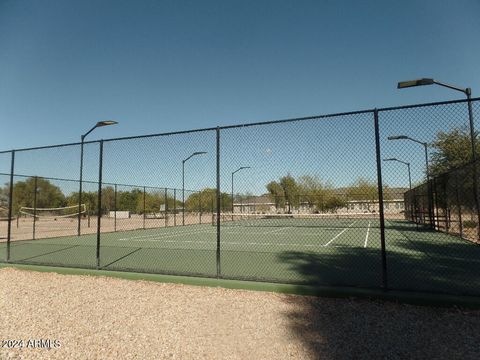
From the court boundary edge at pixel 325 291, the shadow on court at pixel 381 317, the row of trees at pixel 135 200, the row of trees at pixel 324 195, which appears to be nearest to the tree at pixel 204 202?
the row of trees at pixel 135 200

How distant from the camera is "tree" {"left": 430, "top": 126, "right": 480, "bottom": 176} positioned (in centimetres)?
1832

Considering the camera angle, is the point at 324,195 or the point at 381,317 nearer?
the point at 381,317

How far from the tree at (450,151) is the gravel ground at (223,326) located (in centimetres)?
1694

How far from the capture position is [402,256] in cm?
888

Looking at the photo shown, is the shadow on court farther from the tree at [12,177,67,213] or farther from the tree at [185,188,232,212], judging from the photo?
the tree at [185,188,232,212]

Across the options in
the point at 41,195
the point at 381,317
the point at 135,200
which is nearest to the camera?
the point at 381,317

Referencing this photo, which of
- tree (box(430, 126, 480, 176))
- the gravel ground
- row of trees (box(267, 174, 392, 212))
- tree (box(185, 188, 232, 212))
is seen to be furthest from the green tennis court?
tree (box(185, 188, 232, 212))

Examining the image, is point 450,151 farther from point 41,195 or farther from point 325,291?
point 41,195

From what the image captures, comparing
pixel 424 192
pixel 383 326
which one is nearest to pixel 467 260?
pixel 383 326

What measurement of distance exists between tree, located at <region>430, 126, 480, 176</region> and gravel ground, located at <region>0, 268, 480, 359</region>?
55.6 feet

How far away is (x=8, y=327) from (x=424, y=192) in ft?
65.0

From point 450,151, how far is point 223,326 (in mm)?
19673

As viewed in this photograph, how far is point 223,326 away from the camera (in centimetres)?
420

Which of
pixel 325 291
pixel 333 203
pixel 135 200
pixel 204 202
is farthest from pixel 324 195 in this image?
pixel 135 200
